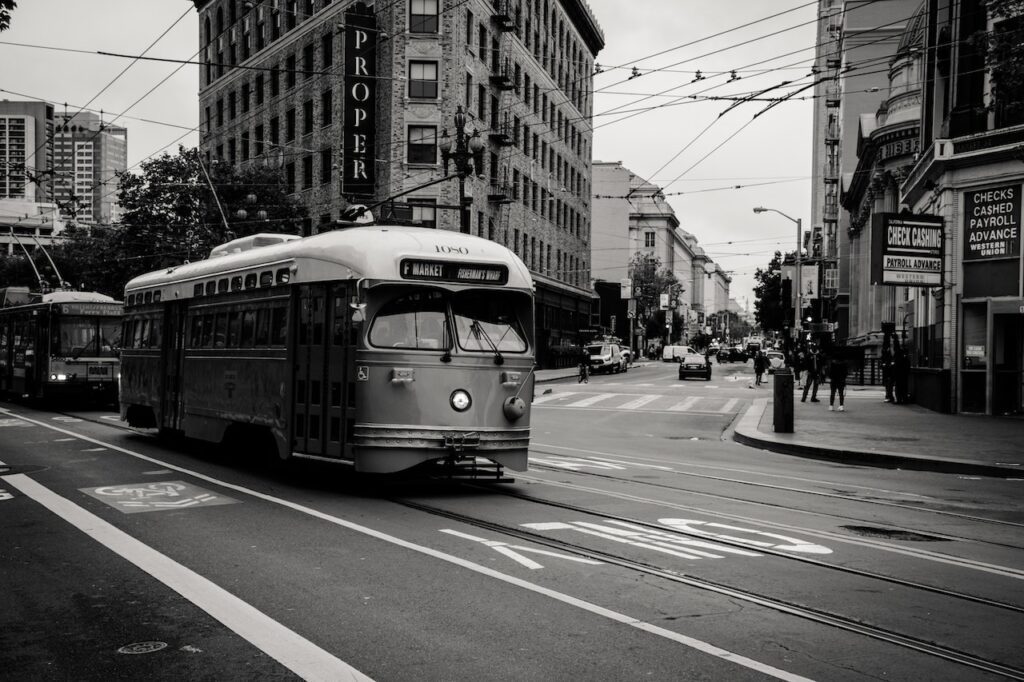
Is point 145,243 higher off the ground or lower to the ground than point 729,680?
higher

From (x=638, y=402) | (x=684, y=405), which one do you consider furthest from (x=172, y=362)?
(x=638, y=402)

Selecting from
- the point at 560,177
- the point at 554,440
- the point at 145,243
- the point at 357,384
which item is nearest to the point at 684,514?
the point at 357,384

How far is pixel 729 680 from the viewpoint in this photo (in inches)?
206

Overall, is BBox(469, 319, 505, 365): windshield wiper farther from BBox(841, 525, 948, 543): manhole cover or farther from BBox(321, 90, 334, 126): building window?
BBox(321, 90, 334, 126): building window

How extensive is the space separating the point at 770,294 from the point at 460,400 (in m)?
92.6

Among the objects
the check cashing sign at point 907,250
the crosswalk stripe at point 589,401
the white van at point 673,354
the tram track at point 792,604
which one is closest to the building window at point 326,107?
the crosswalk stripe at point 589,401

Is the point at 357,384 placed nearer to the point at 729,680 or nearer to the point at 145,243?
the point at 729,680

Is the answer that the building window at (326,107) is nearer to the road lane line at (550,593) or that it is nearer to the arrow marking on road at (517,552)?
the road lane line at (550,593)

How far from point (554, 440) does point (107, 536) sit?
13.1m

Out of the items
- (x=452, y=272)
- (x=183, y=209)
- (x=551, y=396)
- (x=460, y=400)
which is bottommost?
(x=551, y=396)

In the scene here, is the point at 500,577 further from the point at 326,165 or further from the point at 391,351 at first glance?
the point at 326,165

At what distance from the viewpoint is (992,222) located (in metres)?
26.3

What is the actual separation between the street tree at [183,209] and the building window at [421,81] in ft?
25.5

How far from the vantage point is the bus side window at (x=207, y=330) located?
15654mm
